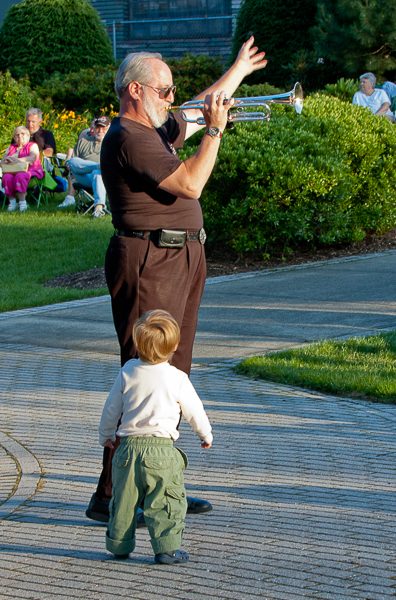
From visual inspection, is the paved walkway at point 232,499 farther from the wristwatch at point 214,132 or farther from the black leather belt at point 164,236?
the wristwatch at point 214,132

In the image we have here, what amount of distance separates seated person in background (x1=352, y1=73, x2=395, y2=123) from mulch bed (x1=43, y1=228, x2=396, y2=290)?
10.6 ft

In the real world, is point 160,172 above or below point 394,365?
above

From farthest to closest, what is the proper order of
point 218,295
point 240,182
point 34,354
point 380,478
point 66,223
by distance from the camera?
point 66,223, point 240,182, point 218,295, point 34,354, point 380,478

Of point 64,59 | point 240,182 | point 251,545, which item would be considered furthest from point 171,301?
point 64,59

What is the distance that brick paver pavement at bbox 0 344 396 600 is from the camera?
116 inches

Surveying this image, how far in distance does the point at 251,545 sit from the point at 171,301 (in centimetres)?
112

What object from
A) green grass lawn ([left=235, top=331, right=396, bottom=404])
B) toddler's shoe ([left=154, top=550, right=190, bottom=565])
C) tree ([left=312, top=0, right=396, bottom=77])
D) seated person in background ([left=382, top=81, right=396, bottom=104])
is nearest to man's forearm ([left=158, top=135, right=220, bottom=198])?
toddler's shoe ([left=154, top=550, right=190, bottom=565])

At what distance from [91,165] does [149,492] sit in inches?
435

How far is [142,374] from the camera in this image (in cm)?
308

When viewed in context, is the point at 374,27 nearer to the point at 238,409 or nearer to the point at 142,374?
the point at 238,409

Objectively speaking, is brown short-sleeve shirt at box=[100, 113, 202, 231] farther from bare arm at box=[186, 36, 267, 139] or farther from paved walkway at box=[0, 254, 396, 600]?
paved walkway at box=[0, 254, 396, 600]

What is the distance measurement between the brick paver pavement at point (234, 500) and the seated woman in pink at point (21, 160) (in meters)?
9.25

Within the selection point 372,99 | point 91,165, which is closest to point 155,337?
point 91,165

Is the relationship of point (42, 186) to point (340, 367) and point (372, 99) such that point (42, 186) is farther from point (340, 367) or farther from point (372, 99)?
point (340, 367)
